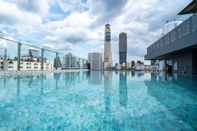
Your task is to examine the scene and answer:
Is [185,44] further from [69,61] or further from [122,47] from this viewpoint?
[122,47]

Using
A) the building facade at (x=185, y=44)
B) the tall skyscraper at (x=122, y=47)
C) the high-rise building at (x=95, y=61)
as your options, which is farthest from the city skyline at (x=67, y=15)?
the tall skyscraper at (x=122, y=47)

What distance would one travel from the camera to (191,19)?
37.5 ft

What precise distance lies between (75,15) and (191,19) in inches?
309

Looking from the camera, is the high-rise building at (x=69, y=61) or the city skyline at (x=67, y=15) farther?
the high-rise building at (x=69, y=61)

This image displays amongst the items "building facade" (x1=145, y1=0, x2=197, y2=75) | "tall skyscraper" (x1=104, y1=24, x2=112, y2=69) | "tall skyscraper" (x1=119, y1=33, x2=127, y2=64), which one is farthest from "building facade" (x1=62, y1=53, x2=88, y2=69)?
"tall skyscraper" (x1=119, y1=33, x2=127, y2=64)

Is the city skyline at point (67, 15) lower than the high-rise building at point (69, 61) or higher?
higher

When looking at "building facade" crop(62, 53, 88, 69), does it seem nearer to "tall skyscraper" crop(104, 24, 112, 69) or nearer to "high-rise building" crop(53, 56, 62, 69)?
"high-rise building" crop(53, 56, 62, 69)

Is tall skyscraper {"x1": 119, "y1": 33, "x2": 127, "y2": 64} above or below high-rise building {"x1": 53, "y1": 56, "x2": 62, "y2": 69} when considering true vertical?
above

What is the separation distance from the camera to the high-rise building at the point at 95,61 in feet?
110

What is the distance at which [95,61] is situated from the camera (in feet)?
111

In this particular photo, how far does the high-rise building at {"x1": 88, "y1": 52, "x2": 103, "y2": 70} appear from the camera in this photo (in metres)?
33.6

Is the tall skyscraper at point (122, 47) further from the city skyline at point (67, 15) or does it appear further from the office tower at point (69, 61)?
the city skyline at point (67, 15)

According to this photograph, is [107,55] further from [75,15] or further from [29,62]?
[75,15]

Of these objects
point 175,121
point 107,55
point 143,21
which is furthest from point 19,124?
point 107,55
